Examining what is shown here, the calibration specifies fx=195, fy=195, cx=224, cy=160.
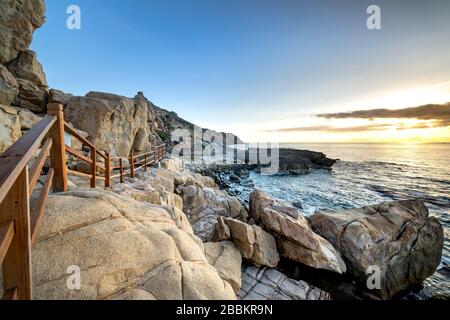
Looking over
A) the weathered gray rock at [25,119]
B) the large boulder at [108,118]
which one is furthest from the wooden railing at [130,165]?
the weathered gray rock at [25,119]

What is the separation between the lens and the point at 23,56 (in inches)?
524

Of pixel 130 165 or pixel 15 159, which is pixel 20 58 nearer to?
pixel 130 165

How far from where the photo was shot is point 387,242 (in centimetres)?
977

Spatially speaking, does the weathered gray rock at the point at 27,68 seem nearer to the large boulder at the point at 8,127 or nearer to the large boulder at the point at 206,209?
A: the large boulder at the point at 8,127

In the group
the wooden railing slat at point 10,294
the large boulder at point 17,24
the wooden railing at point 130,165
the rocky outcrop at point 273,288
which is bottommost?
the rocky outcrop at point 273,288

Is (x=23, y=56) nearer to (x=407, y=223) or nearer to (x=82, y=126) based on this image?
(x=82, y=126)

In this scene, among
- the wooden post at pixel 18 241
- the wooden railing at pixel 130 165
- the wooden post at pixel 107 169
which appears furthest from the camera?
the wooden railing at pixel 130 165

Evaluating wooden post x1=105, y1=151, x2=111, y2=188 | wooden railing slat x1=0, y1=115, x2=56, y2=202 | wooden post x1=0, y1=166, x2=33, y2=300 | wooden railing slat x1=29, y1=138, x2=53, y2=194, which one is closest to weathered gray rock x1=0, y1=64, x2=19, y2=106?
wooden post x1=105, y1=151, x2=111, y2=188

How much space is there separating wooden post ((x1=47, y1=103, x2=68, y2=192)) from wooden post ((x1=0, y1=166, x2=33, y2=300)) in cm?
221

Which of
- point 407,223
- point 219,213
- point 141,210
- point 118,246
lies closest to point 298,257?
point 219,213

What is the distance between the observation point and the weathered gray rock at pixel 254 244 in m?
8.46

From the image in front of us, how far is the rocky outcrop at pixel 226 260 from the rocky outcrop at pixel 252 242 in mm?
371

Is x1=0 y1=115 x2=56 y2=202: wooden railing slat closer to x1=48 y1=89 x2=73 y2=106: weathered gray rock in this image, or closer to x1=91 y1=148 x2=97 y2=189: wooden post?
x1=91 y1=148 x2=97 y2=189: wooden post

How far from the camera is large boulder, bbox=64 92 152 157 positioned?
14227 mm
